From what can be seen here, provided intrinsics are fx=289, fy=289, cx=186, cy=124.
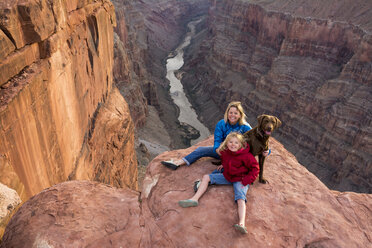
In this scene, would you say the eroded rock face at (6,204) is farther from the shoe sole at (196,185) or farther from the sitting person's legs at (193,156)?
the sitting person's legs at (193,156)

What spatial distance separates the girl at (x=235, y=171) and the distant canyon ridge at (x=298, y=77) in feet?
108

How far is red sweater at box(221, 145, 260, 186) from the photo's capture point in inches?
247

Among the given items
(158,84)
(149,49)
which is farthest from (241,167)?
(149,49)

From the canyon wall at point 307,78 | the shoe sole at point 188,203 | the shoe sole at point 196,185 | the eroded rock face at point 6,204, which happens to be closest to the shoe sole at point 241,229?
the shoe sole at point 188,203

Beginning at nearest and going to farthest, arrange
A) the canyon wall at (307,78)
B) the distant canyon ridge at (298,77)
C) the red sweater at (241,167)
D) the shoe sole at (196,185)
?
Answer: 1. the red sweater at (241,167)
2. the shoe sole at (196,185)
3. the canyon wall at (307,78)
4. the distant canyon ridge at (298,77)

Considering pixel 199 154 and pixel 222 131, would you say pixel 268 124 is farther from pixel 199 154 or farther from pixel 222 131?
pixel 199 154

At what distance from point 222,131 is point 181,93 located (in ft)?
180

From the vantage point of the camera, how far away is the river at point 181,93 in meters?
49.8

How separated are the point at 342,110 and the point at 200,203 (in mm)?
36713

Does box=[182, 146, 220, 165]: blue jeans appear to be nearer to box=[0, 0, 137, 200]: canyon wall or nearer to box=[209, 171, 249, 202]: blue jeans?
box=[209, 171, 249, 202]: blue jeans

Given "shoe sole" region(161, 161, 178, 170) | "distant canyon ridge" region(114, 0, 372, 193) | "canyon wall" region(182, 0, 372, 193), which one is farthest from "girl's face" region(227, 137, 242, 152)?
"canyon wall" region(182, 0, 372, 193)

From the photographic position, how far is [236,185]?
6207mm

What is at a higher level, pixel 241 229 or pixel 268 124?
pixel 268 124

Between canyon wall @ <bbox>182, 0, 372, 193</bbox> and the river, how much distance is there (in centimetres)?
216
